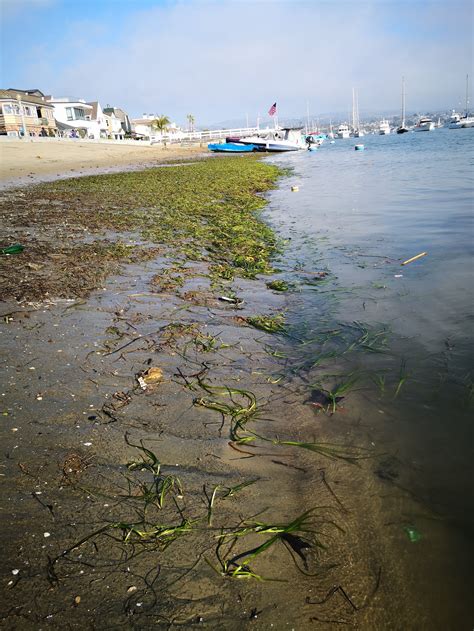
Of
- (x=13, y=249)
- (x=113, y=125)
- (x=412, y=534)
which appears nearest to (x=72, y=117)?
(x=113, y=125)

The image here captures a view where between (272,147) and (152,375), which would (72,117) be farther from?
(152,375)

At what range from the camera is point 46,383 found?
3.42 meters

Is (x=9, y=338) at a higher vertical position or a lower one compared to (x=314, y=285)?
higher

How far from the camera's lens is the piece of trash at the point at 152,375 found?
3.60 meters

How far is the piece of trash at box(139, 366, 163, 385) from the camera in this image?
3.60m

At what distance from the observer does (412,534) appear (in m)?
2.22

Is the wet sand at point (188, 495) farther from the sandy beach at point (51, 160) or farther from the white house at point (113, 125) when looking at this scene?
the white house at point (113, 125)

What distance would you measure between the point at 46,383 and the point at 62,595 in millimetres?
1971

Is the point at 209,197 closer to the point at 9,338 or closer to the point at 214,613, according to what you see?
Result: the point at 9,338

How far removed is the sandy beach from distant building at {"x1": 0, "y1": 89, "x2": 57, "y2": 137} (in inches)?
649

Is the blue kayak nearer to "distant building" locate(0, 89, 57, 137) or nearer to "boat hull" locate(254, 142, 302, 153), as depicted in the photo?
"boat hull" locate(254, 142, 302, 153)

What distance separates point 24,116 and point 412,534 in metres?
72.2

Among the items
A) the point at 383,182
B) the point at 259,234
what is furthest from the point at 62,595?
the point at 383,182

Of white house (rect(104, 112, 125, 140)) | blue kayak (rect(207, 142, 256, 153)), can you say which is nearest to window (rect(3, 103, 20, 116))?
white house (rect(104, 112, 125, 140))
